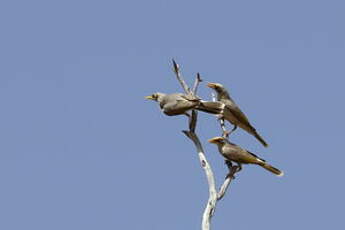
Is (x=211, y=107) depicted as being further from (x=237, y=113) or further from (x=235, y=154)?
(x=235, y=154)

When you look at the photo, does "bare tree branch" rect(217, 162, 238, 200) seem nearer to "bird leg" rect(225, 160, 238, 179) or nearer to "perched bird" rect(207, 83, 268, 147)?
"bird leg" rect(225, 160, 238, 179)

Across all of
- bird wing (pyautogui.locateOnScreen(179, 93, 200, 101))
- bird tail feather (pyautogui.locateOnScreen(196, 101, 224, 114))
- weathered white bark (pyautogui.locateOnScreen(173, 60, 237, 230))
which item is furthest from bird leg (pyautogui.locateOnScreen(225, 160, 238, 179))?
bird wing (pyautogui.locateOnScreen(179, 93, 200, 101))

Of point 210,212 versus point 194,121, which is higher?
point 194,121

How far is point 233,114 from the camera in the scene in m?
11.3

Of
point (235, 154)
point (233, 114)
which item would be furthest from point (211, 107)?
point (235, 154)

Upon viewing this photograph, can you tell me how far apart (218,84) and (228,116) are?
0.36 metres

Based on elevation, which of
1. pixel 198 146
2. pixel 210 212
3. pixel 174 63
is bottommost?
pixel 210 212

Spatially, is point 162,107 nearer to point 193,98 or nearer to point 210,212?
point 193,98

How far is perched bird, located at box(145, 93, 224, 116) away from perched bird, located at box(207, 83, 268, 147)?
7 cm

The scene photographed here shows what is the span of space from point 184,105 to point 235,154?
2.15ft

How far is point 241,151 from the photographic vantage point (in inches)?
437

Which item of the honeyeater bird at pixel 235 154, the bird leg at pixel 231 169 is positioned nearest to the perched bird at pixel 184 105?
the honeyeater bird at pixel 235 154

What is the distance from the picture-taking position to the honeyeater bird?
1108 cm

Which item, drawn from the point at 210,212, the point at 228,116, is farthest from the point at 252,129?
the point at 210,212
